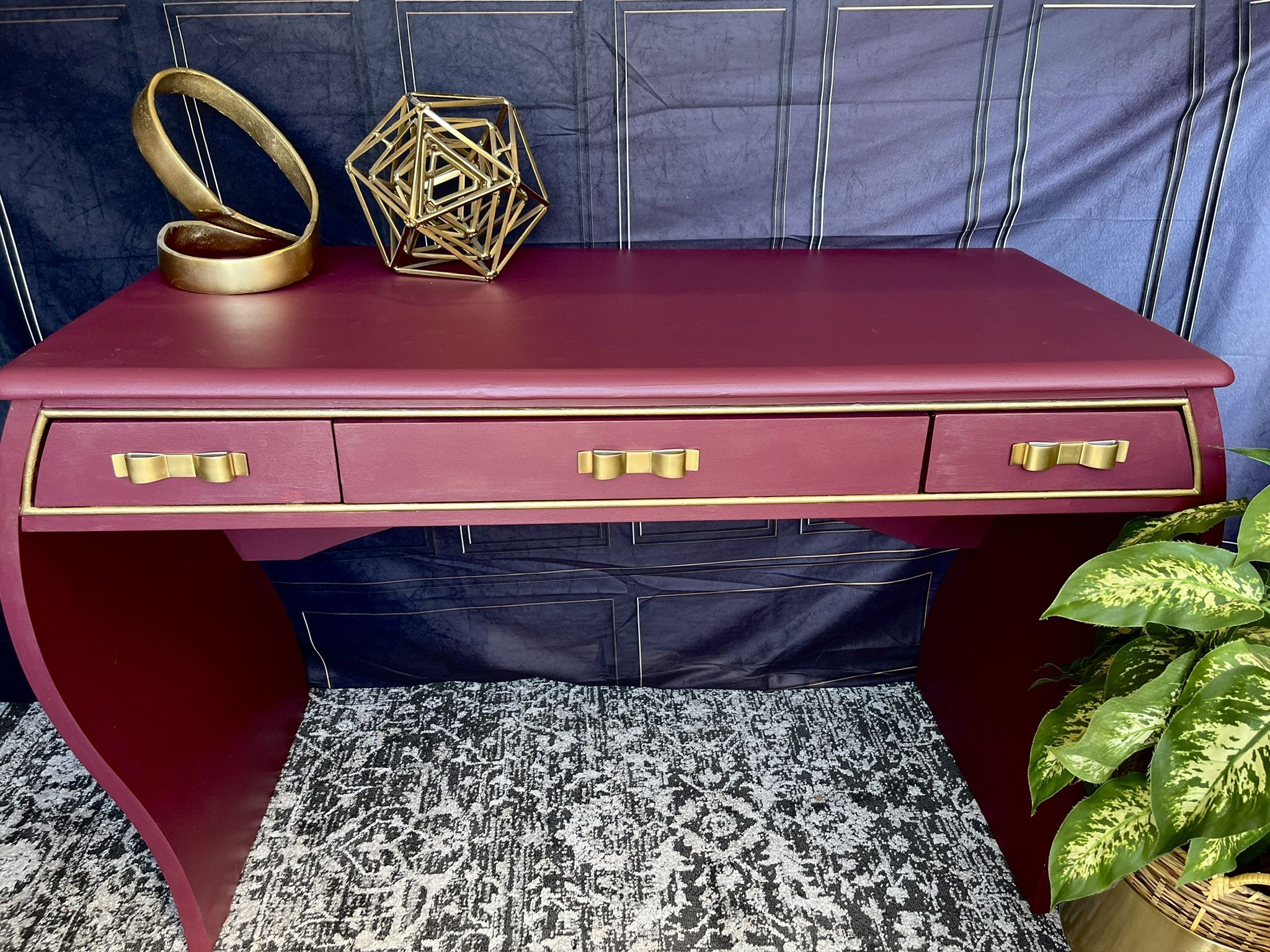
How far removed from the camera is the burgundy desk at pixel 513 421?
957 millimetres

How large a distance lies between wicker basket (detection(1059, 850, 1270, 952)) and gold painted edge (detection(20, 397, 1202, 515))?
17.1 inches

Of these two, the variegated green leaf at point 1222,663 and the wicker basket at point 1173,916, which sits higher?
the variegated green leaf at point 1222,663

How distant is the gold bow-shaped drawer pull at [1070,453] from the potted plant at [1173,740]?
0.31 ft

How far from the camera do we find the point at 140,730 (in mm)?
1198

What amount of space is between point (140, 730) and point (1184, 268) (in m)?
1.70

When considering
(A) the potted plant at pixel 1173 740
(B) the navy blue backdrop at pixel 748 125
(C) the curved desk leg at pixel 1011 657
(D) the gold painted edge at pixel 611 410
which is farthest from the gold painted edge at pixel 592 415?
(B) the navy blue backdrop at pixel 748 125

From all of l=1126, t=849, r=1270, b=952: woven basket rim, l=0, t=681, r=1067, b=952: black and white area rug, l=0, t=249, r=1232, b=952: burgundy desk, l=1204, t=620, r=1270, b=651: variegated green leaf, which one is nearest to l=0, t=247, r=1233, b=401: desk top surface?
l=0, t=249, r=1232, b=952: burgundy desk

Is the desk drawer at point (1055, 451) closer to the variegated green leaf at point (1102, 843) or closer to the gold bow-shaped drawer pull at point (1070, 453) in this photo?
the gold bow-shaped drawer pull at point (1070, 453)

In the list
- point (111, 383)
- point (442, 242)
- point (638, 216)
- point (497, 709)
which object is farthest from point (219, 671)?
point (638, 216)

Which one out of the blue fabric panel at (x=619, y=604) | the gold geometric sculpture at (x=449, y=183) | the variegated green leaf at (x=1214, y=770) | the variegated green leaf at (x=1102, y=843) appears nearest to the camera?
the variegated green leaf at (x=1214, y=770)

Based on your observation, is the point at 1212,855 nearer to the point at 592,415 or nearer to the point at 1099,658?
the point at 1099,658

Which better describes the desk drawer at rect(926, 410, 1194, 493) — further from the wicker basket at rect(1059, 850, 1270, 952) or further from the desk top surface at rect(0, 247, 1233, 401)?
the wicker basket at rect(1059, 850, 1270, 952)

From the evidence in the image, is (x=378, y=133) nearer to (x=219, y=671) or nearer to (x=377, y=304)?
(x=377, y=304)

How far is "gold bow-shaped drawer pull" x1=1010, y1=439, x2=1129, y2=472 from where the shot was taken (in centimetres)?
102
